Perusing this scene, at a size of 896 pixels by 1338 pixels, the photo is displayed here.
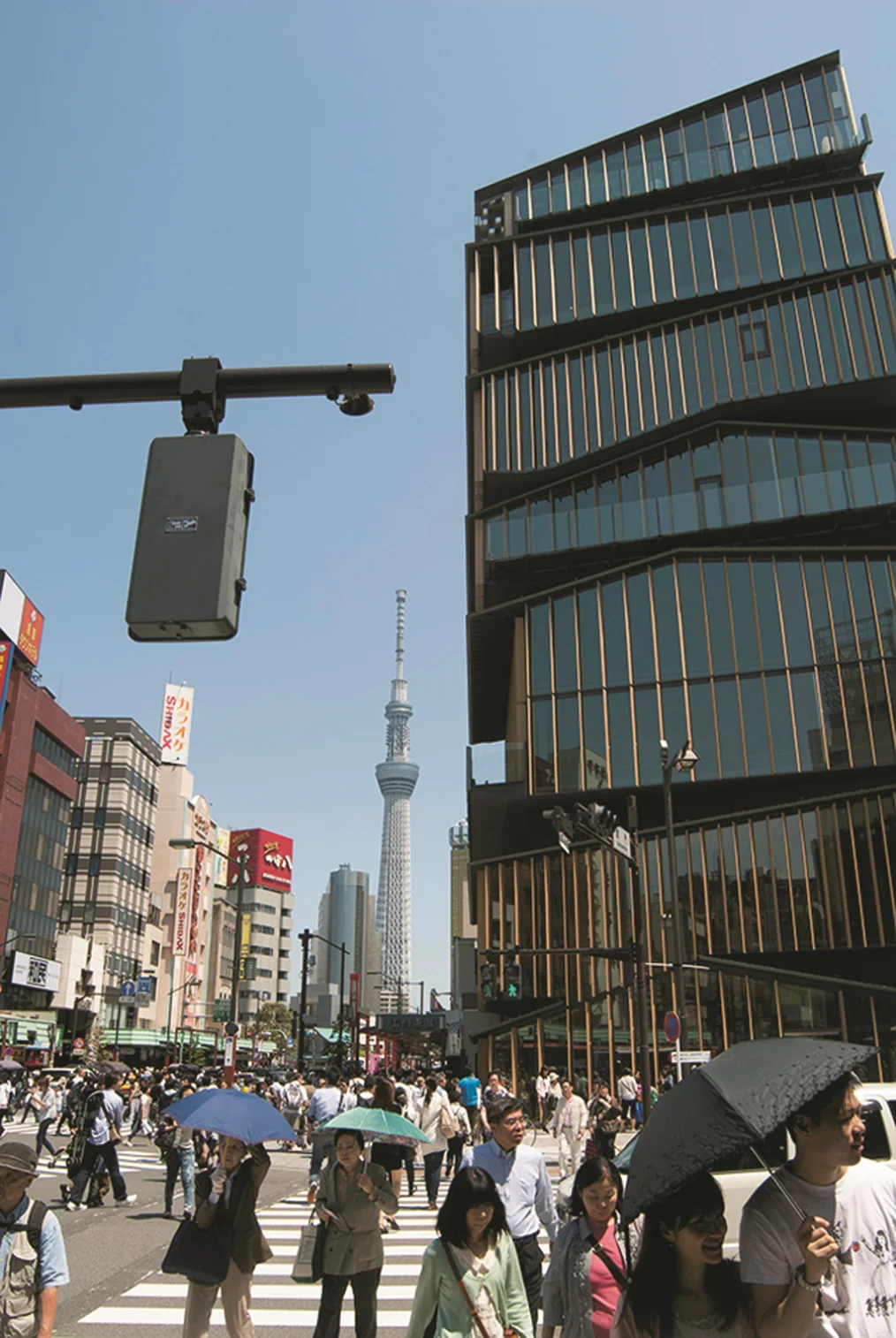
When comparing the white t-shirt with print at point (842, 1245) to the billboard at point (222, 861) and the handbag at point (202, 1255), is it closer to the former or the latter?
the handbag at point (202, 1255)

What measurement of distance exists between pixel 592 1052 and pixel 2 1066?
20141mm

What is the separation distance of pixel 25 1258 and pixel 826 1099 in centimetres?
383

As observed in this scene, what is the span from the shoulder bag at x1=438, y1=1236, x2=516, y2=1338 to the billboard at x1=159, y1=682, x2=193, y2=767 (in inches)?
3931

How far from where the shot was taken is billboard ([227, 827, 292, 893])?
443 feet

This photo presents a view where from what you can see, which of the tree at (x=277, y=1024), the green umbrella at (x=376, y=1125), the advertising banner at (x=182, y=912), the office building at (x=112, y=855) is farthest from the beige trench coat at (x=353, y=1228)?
the tree at (x=277, y=1024)

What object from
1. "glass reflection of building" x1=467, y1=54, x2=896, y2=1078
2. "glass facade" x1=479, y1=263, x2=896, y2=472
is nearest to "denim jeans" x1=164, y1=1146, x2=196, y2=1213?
"glass reflection of building" x1=467, y1=54, x2=896, y2=1078

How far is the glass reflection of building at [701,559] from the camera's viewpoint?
36844 mm

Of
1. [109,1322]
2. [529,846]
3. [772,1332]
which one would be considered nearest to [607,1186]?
[772,1332]

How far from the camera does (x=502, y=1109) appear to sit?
694 centimetres

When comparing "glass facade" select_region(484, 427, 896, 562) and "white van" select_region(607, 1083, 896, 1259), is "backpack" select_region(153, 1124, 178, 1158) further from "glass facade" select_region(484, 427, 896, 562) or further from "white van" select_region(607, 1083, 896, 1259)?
"glass facade" select_region(484, 427, 896, 562)

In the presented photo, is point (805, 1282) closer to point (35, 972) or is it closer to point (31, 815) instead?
point (35, 972)

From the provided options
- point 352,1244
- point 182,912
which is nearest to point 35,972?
point 182,912

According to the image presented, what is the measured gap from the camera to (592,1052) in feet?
119

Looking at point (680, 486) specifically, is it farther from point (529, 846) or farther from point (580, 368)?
point (529, 846)
